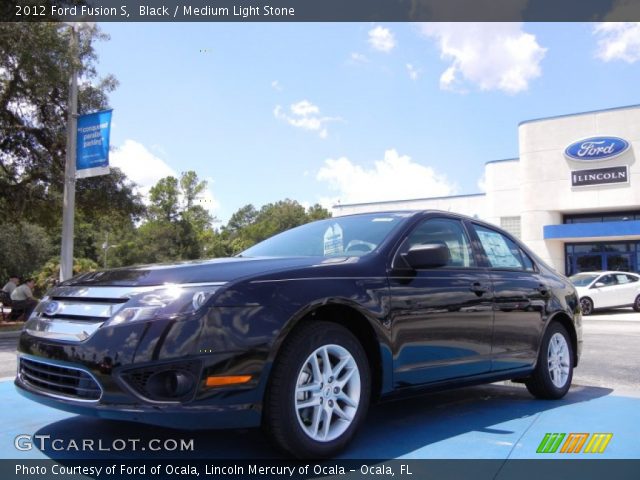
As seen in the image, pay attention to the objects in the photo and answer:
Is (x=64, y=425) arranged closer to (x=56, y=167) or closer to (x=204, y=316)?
(x=204, y=316)

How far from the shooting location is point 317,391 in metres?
3.24

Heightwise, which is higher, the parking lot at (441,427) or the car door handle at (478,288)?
the car door handle at (478,288)

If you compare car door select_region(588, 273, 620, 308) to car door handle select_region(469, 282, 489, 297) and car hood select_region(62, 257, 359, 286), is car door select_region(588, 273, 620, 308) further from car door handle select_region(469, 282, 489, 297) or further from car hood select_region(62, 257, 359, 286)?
car hood select_region(62, 257, 359, 286)

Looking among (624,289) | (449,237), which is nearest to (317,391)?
(449,237)

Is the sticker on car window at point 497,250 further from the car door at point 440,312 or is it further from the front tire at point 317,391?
the front tire at point 317,391

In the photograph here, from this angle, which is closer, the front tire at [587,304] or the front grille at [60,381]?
the front grille at [60,381]

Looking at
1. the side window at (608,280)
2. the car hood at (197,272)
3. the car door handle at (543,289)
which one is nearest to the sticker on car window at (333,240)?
the car hood at (197,272)

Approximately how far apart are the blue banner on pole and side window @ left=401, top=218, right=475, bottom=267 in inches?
471

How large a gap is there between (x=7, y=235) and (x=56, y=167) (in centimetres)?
2167

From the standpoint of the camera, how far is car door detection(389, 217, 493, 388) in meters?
3.77

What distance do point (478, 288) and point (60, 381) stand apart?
288cm

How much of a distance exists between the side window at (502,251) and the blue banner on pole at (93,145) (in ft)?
38.8

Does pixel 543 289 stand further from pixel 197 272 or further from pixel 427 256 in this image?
pixel 197 272

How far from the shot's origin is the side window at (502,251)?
4.94 m
